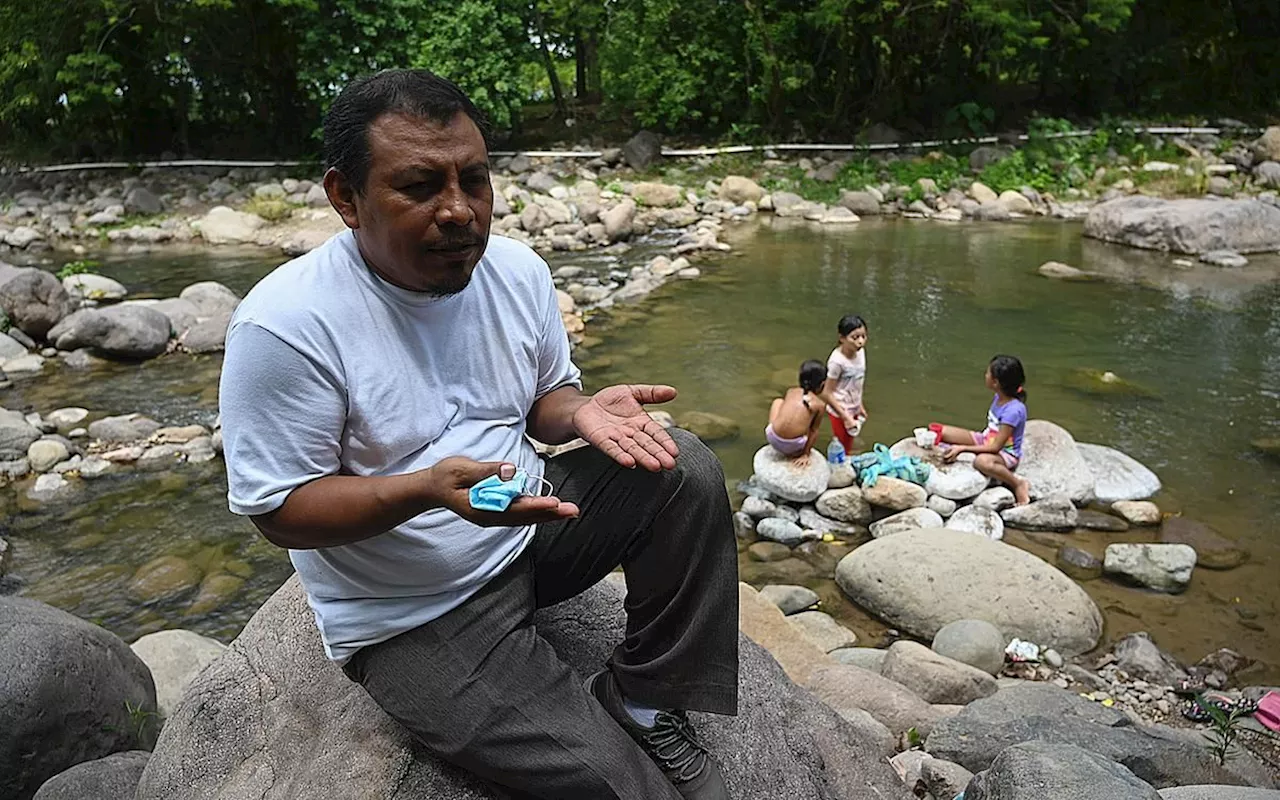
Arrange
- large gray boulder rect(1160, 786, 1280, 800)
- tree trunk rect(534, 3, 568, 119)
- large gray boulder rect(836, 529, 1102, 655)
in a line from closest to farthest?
large gray boulder rect(1160, 786, 1280, 800) → large gray boulder rect(836, 529, 1102, 655) → tree trunk rect(534, 3, 568, 119)

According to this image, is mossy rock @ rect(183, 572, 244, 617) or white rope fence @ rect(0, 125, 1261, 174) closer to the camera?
mossy rock @ rect(183, 572, 244, 617)

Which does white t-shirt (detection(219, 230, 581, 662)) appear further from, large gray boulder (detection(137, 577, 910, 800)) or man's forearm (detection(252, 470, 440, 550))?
large gray boulder (detection(137, 577, 910, 800))

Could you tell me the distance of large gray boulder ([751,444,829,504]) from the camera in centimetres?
673

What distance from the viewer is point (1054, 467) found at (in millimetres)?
6848

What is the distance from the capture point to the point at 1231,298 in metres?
12.1

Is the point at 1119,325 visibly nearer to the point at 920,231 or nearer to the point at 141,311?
the point at 920,231

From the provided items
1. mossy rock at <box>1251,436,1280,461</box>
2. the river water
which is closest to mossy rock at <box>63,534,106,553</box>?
the river water

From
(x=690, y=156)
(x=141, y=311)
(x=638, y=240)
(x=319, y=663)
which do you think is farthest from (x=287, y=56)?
(x=319, y=663)

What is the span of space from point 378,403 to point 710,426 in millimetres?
6059

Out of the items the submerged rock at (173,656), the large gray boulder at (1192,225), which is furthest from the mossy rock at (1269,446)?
the large gray boulder at (1192,225)

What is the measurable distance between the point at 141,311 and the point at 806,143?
1366 cm

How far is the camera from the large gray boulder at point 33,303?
34.4 ft

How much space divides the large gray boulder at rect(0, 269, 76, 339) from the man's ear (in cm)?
997

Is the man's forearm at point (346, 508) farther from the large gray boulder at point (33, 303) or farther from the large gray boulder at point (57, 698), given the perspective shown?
the large gray boulder at point (33, 303)
